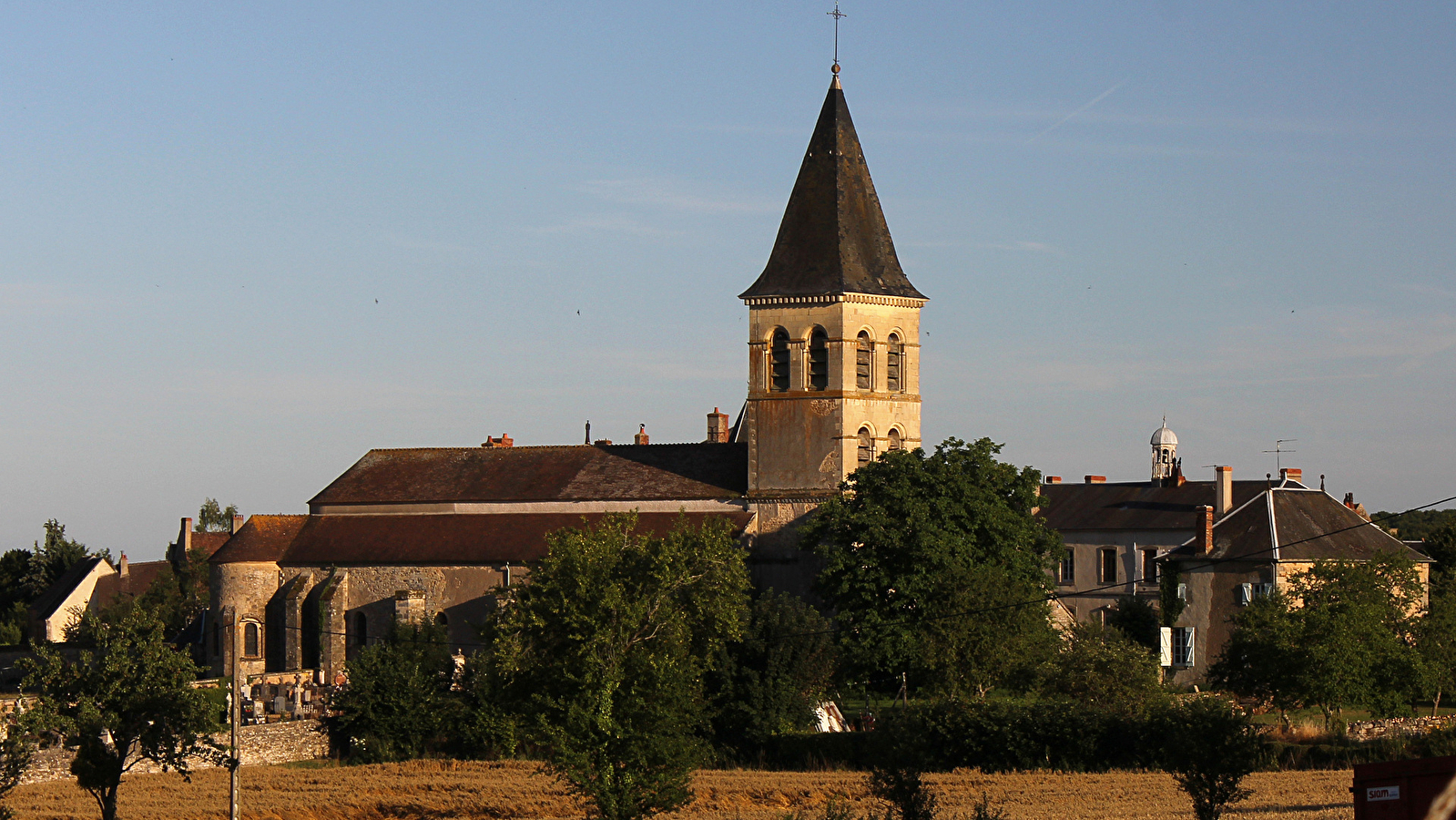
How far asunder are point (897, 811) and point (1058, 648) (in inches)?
899

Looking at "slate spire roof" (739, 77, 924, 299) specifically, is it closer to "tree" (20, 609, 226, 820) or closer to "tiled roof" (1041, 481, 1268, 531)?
"tiled roof" (1041, 481, 1268, 531)

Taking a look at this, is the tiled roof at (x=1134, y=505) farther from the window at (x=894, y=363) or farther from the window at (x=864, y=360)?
the window at (x=864, y=360)

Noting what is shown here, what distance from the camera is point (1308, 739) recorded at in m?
34.1

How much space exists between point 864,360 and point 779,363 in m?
2.41

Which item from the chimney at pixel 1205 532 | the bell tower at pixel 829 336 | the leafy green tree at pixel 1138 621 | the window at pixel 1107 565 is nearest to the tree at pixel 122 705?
the bell tower at pixel 829 336

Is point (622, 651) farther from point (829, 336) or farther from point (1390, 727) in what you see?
point (829, 336)

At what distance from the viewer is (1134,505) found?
196ft

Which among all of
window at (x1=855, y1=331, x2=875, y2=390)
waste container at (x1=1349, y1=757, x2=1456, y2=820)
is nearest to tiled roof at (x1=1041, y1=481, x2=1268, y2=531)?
window at (x1=855, y1=331, x2=875, y2=390)

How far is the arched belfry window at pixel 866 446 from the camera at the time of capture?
159ft

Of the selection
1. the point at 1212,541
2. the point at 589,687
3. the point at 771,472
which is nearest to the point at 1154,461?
the point at 1212,541

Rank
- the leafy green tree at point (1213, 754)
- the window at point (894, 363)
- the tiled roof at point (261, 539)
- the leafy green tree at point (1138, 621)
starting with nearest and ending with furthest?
the leafy green tree at point (1213, 754)
the window at point (894, 363)
the leafy green tree at point (1138, 621)
the tiled roof at point (261, 539)

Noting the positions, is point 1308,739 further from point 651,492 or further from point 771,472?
point 651,492

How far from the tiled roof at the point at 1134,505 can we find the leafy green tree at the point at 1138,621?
4.39m

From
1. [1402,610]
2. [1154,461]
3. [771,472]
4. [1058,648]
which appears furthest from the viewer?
[1154,461]
